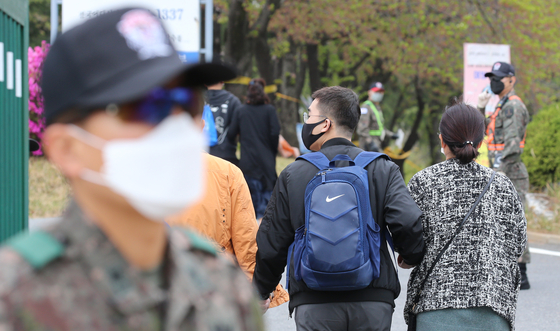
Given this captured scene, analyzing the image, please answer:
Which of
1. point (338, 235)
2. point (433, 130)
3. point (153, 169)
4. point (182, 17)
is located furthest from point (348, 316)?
point (433, 130)

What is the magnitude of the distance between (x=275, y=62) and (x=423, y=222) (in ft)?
77.5

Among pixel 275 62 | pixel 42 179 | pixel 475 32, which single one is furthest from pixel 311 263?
pixel 275 62

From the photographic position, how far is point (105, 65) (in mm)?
1115

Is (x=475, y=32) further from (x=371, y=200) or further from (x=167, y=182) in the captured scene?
(x=167, y=182)

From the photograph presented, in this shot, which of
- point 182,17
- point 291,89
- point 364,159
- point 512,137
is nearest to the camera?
point 364,159

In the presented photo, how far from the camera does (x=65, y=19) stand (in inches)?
384

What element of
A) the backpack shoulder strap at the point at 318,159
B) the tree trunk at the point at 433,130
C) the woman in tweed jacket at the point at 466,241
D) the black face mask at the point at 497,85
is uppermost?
Answer: the black face mask at the point at 497,85

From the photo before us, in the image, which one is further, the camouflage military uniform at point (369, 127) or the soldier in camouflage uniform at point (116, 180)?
the camouflage military uniform at point (369, 127)

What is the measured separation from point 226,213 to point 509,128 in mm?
4730

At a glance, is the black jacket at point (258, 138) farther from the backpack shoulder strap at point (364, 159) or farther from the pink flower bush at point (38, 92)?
the backpack shoulder strap at point (364, 159)

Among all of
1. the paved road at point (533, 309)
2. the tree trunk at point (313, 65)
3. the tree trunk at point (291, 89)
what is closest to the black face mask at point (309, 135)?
the paved road at point (533, 309)

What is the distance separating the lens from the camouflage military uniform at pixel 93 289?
1031mm

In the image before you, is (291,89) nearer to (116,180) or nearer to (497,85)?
(497,85)

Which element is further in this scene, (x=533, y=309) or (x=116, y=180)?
(x=533, y=309)
